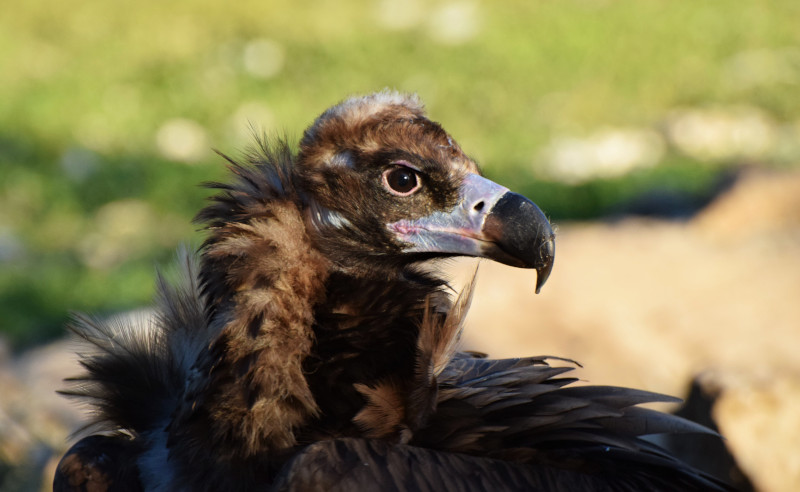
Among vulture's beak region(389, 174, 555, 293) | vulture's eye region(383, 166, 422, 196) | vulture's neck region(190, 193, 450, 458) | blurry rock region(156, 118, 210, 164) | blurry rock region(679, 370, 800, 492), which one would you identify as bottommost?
blurry rock region(679, 370, 800, 492)

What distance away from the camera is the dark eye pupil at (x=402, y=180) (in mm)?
2945

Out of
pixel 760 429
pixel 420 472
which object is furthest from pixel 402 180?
pixel 760 429

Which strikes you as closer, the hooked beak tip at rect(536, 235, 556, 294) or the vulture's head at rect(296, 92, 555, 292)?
the hooked beak tip at rect(536, 235, 556, 294)

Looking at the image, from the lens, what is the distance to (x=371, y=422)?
2717mm

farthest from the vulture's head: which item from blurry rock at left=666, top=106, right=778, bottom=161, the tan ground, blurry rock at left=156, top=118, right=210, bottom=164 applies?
blurry rock at left=666, top=106, right=778, bottom=161

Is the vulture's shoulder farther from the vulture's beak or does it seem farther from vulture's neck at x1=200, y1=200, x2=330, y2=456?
the vulture's beak

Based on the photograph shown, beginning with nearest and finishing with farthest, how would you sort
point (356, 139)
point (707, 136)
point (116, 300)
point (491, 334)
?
point (356, 139), point (491, 334), point (116, 300), point (707, 136)

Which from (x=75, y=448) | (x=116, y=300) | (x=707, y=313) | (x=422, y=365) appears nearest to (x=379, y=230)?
(x=422, y=365)

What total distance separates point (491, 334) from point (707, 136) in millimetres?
6088

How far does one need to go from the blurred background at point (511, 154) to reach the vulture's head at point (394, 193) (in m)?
0.52

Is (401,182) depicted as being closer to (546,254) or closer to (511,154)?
(546,254)

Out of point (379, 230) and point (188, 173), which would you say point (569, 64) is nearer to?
point (188, 173)

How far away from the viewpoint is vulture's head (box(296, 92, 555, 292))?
114 inches

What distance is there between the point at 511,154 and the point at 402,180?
7.11 meters
